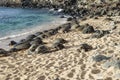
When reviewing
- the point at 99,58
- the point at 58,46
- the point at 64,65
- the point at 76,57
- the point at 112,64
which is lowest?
the point at 58,46

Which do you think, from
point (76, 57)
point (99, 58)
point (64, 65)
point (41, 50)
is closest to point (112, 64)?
point (99, 58)

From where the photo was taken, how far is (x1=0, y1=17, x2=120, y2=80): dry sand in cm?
1135

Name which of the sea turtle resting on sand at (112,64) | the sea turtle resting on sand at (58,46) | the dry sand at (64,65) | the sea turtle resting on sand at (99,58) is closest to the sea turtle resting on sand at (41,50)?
the dry sand at (64,65)

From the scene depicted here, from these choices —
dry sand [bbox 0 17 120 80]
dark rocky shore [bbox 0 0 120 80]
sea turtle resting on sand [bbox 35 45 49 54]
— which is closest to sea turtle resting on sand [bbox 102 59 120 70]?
dark rocky shore [bbox 0 0 120 80]

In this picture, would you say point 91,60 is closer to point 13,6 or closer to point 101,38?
point 101,38

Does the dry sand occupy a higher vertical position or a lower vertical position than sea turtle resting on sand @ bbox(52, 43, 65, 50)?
higher

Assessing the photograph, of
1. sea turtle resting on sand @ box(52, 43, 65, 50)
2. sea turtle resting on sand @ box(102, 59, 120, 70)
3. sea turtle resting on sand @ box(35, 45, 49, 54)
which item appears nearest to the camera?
sea turtle resting on sand @ box(102, 59, 120, 70)

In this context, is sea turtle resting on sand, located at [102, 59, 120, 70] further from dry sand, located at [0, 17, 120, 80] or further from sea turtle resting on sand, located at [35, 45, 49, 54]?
sea turtle resting on sand, located at [35, 45, 49, 54]

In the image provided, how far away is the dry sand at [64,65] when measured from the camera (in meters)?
11.4

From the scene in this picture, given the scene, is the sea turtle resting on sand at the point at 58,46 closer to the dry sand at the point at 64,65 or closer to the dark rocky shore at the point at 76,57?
the dark rocky shore at the point at 76,57

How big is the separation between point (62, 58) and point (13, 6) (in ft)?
142

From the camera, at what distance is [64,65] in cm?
1289

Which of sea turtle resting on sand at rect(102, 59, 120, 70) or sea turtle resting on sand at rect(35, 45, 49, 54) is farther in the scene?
sea turtle resting on sand at rect(35, 45, 49, 54)

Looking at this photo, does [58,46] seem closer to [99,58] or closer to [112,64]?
[99,58]
